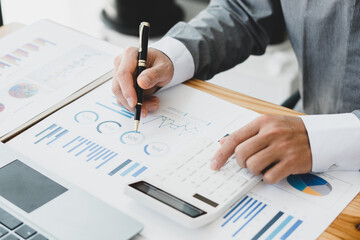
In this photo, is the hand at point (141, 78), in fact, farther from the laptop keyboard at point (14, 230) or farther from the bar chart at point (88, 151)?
the laptop keyboard at point (14, 230)

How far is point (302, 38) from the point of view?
111cm

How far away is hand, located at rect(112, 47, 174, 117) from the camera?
0.88 meters

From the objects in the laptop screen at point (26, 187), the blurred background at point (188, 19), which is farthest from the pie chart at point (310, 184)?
the blurred background at point (188, 19)

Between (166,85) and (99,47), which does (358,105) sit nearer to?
(166,85)

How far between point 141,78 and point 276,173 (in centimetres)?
31

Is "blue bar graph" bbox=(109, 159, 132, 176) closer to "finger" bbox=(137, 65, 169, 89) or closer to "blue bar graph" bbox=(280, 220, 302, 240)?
"finger" bbox=(137, 65, 169, 89)

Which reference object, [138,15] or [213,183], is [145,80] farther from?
[138,15]

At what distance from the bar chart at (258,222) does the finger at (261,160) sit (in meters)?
0.05

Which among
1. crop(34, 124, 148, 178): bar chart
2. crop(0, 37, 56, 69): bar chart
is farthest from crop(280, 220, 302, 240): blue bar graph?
crop(0, 37, 56, 69): bar chart

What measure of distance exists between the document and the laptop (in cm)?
2

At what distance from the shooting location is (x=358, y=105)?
3.53 ft

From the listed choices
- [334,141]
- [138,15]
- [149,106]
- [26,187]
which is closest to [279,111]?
[334,141]

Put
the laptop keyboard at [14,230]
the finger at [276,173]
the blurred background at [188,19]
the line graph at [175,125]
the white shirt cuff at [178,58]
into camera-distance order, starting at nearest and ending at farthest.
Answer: the laptop keyboard at [14,230] → the finger at [276,173] → the line graph at [175,125] → the white shirt cuff at [178,58] → the blurred background at [188,19]

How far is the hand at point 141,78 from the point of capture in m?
0.88
